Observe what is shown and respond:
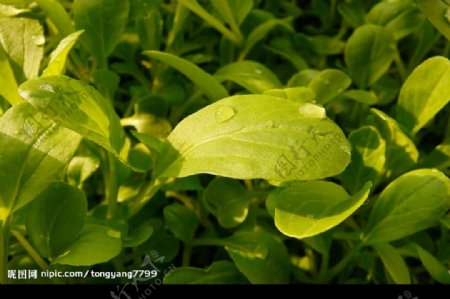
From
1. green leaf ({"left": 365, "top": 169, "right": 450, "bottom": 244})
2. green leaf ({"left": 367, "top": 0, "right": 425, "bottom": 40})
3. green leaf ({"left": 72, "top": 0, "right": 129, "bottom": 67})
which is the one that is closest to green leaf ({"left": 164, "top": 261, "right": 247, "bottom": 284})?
green leaf ({"left": 365, "top": 169, "right": 450, "bottom": 244})

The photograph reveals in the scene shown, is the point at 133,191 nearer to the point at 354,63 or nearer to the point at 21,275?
the point at 21,275

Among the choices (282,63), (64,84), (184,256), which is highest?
(64,84)

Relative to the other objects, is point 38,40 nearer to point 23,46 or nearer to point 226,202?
point 23,46

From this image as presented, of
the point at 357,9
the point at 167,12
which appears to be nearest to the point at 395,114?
the point at 357,9

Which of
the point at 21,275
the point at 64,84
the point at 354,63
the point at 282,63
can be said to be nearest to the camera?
the point at 64,84

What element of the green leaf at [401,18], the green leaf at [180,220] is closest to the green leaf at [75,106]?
the green leaf at [180,220]

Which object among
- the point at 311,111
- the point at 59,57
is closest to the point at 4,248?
the point at 59,57
